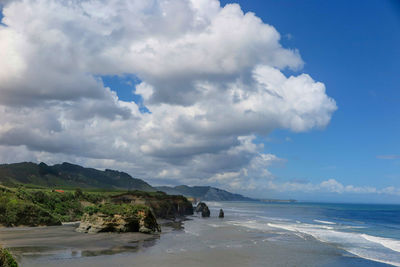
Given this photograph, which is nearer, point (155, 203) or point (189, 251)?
point (189, 251)

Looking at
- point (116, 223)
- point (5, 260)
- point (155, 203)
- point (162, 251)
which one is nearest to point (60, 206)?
point (155, 203)

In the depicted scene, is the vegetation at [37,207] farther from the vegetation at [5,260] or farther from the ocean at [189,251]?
the vegetation at [5,260]

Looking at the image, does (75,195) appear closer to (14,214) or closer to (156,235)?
(14,214)

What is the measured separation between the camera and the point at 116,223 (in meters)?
53.4

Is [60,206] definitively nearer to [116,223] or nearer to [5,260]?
[116,223]

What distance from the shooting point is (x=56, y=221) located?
2549 inches

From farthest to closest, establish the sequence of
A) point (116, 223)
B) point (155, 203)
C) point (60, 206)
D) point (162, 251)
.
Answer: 1. point (155, 203)
2. point (60, 206)
3. point (116, 223)
4. point (162, 251)

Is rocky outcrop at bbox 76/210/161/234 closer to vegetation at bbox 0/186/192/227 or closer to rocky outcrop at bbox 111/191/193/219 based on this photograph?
vegetation at bbox 0/186/192/227

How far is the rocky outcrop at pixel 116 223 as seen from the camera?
5316 cm

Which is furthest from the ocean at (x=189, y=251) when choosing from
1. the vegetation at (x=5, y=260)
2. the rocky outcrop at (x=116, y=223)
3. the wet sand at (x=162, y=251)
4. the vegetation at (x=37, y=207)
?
the vegetation at (x=5, y=260)

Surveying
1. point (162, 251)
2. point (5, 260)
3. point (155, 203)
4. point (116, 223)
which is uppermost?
point (5, 260)

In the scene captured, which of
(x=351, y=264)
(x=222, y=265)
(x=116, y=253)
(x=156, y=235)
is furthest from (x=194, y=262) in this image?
(x=156, y=235)

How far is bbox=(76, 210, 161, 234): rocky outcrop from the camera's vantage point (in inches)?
2093

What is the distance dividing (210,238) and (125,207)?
1609 cm
